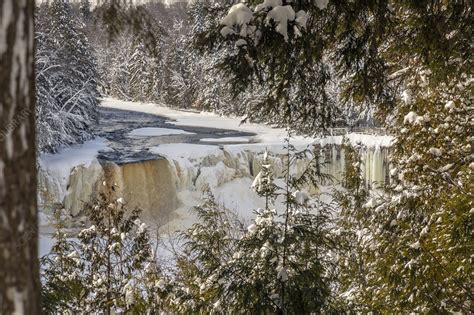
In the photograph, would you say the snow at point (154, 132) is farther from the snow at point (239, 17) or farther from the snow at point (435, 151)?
the snow at point (239, 17)

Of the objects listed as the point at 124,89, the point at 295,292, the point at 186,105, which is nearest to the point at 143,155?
the point at 295,292

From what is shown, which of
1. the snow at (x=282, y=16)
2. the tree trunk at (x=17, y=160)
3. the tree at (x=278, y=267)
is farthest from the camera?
the tree at (x=278, y=267)

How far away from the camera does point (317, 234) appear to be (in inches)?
172

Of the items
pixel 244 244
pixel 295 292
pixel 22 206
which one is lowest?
pixel 295 292

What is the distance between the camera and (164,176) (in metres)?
22.9

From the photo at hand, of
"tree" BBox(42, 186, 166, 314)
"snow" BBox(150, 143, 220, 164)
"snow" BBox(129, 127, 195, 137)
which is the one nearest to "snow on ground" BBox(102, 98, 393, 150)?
"snow" BBox(150, 143, 220, 164)

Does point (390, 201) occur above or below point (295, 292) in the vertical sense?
above

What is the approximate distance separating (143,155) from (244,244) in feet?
61.9

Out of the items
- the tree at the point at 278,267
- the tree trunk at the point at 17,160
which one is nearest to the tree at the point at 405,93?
the tree at the point at 278,267

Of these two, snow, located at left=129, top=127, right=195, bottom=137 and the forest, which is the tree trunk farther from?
snow, located at left=129, top=127, right=195, bottom=137

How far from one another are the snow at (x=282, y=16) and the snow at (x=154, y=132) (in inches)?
1022

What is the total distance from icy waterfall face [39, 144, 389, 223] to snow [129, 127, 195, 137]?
218 inches

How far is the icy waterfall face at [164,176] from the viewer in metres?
21.0

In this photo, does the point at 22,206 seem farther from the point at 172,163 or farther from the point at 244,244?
the point at 172,163
